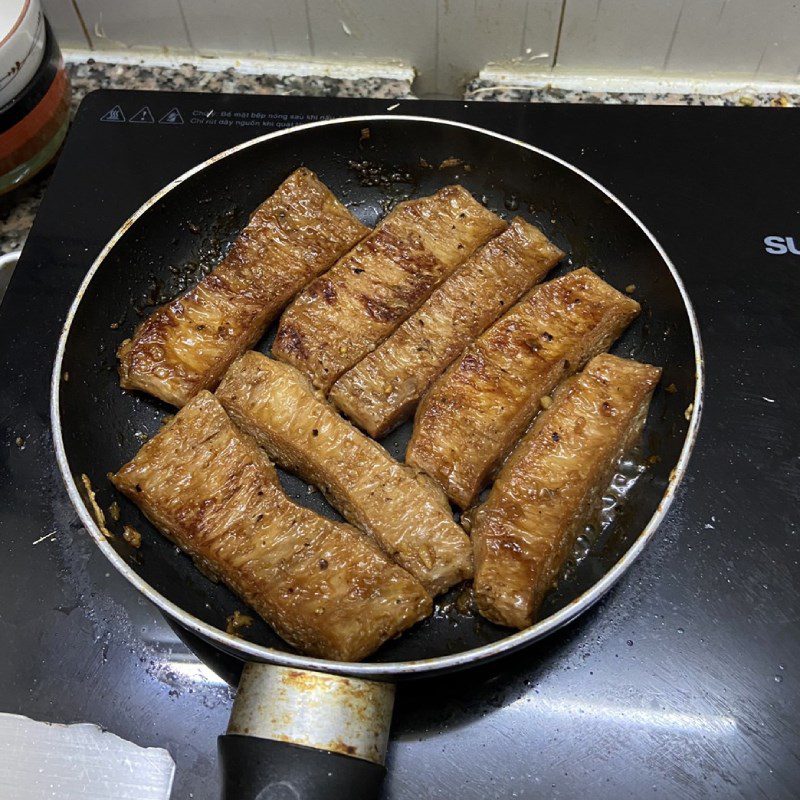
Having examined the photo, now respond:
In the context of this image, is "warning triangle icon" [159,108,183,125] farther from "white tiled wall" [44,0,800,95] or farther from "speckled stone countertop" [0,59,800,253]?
"white tiled wall" [44,0,800,95]

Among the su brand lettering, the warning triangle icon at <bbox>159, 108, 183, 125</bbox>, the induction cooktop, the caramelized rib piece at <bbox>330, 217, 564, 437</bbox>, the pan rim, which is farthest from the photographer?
the warning triangle icon at <bbox>159, 108, 183, 125</bbox>

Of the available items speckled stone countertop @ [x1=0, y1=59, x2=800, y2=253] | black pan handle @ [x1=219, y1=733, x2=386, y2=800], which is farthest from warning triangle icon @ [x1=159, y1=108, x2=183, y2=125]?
black pan handle @ [x1=219, y1=733, x2=386, y2=800]

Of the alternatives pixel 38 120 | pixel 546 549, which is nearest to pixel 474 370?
pixel 546 549

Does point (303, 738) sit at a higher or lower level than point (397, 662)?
higher

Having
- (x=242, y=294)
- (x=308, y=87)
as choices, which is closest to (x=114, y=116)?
(x=308, y=87)

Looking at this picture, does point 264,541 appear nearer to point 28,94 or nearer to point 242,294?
point 242,294

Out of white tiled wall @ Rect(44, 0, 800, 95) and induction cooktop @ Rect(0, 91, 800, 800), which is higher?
white tiled wall @ Rect(44, 0, 800, 95)
